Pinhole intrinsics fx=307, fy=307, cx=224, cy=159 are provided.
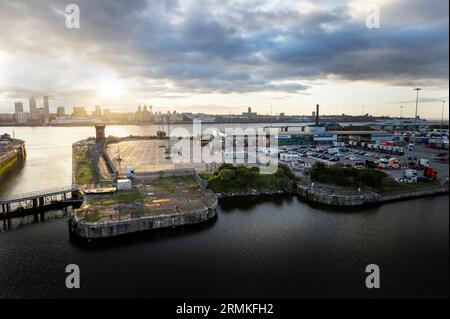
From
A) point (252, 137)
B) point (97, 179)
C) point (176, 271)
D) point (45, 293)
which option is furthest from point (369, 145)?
point (45, 293)

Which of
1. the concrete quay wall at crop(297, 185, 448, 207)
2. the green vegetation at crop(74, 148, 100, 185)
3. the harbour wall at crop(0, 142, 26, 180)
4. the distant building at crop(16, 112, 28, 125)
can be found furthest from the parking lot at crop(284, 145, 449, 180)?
the distant building at crop(16, 112, 28, 125)

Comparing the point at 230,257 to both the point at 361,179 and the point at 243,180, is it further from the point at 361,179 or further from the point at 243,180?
the point at 361,179

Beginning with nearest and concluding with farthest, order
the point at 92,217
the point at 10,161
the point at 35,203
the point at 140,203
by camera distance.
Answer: the point at 92,217 < the point at 140,203 < the point at 35,203 < the point at 10,161

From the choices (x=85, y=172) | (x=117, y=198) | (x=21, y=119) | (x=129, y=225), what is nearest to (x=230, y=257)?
(x=129, y=225)

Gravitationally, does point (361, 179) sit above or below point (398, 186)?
above

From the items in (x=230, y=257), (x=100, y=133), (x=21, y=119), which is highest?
(x=21, y=119)

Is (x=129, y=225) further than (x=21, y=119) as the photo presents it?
No

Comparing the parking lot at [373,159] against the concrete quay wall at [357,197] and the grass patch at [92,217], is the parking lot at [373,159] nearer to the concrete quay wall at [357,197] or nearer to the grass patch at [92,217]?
the concrete quay wall at [357,197]
